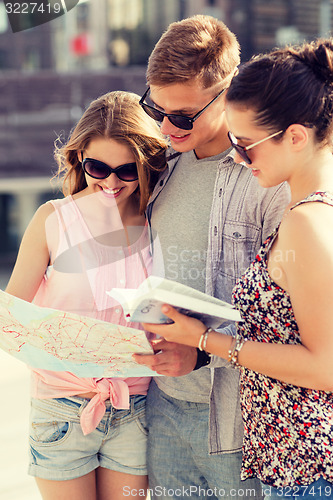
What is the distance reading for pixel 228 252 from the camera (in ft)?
5.36

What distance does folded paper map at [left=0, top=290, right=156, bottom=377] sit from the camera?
54.9 inches

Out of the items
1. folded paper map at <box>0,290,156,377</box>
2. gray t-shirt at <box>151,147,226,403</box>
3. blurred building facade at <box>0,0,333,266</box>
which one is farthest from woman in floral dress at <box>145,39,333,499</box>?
blurred building facade at <box>0,0,333,266</box>

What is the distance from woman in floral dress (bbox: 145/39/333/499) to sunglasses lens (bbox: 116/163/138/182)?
17.3 inches

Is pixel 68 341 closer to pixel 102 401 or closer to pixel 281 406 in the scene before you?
pixel 102 401

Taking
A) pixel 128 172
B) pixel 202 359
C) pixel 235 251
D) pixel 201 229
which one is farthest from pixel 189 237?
pixel 202 359

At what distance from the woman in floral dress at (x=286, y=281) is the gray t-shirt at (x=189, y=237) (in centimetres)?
34

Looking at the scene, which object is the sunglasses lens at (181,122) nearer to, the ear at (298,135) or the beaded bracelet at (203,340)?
the ear at (298,135)

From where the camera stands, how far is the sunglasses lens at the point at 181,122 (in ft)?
5.35

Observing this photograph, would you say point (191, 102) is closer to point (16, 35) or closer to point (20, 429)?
point (20, 429)

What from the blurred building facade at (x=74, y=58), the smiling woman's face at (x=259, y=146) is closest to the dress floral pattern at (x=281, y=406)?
the smiling woman's face at (x=259, y=146)

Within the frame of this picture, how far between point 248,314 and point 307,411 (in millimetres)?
241

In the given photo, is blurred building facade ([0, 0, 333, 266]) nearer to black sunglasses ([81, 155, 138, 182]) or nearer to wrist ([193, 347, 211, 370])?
black sunglasses ([81, 155, 138, 182])

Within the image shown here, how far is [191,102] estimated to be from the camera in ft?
5.39

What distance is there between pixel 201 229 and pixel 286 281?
19.3 inches
